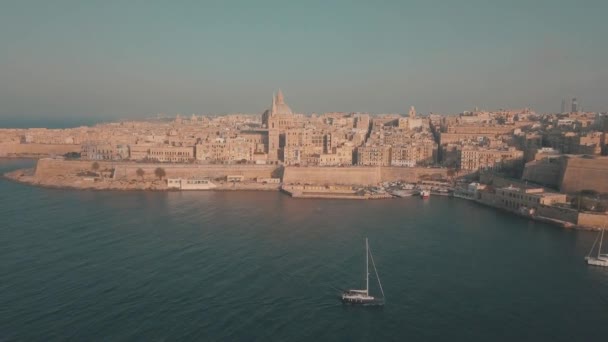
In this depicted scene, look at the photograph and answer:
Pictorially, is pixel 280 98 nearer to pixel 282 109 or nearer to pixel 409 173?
pixel 282 109

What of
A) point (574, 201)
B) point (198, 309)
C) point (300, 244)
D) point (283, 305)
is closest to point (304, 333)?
point (283, 305)

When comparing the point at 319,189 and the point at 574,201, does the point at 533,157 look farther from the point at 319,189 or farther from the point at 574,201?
the point at 319,189

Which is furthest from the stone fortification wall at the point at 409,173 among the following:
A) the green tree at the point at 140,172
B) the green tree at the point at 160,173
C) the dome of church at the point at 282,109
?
the dome of church at the point at 282,109

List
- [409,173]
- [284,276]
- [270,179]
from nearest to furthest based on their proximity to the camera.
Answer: [284,276]
[270,179]
[409,173]

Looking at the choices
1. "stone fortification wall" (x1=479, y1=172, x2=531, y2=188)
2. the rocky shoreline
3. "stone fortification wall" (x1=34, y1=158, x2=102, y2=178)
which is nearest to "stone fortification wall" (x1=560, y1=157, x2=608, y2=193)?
"stone fortification wall" (x1=479, y1=172, x2=531, y2=188)

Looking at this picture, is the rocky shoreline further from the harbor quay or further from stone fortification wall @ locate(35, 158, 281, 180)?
stone fortification wall @ locate(35, 158, 281, 180)

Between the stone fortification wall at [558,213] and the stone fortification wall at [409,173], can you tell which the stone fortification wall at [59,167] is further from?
the stone fortification wall at [558,213]

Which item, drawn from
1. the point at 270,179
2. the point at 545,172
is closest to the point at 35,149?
the point at 270,179
